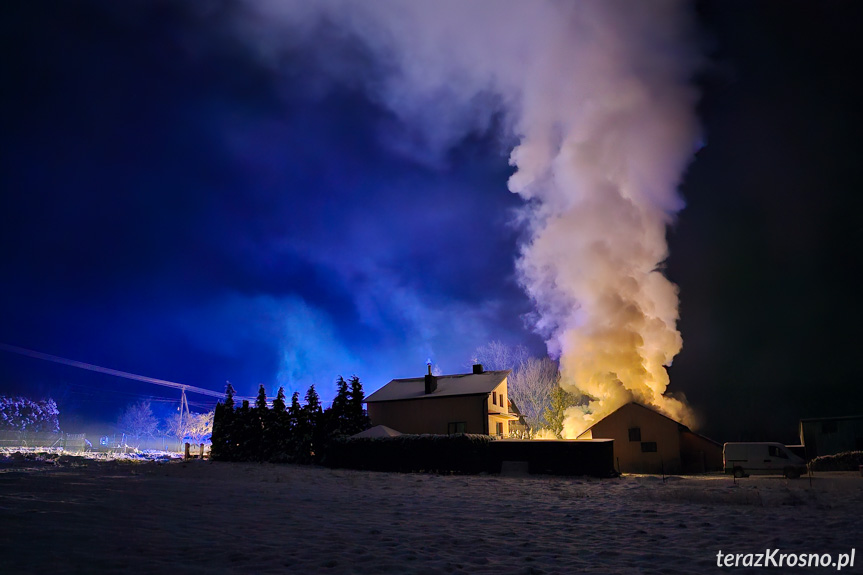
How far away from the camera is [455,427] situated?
143ft

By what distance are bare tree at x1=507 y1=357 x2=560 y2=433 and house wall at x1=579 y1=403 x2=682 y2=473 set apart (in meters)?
18.8

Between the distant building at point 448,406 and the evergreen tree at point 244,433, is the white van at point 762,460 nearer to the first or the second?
the distant building at point 448,406

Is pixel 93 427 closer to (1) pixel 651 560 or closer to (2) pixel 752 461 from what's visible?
(2) pixel 752 461

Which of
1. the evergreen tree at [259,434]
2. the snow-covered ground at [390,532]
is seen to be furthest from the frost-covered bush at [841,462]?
the evergreen tree at [259,434]

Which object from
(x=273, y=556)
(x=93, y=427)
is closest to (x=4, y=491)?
(x=273, y=556)

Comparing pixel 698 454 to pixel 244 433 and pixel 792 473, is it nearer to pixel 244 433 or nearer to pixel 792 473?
pixel 792 473

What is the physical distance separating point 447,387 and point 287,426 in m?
15.0

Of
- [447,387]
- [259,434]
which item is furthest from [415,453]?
[259,434]

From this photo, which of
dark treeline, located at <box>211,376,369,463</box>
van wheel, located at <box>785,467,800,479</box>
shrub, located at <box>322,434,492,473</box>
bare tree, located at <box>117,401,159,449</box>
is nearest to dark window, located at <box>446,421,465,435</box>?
dark treeline, located at <box>211,376,369,463</box>

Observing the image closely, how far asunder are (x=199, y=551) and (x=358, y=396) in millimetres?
40066

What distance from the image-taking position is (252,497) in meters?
14.8

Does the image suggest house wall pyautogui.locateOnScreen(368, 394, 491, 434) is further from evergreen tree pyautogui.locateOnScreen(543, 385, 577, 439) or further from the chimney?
evergreen tree pyautogui.locateOnScreen(543, 385, 577, 439)

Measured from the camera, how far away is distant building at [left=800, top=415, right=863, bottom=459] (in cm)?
4238

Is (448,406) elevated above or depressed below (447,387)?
below
